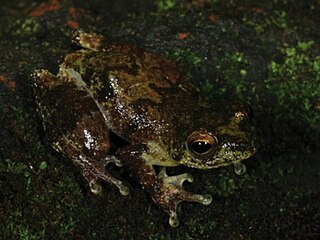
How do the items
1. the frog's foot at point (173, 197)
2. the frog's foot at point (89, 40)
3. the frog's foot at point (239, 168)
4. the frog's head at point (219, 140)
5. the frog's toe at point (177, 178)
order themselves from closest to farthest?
1. the frog's head at point (219, 140)
2. the frog's foot at point (173, 197)
3. the frog's toe at point (177, 178)
4. the frog's foot at point (239, 168)
5. the frog's foot at point (89, 40)

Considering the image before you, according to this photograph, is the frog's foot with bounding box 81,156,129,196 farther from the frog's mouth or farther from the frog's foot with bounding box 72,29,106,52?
the frog's foot with bounding box 72,29,106,52

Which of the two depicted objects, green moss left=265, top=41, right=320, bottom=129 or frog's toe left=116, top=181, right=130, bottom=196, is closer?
frog's toe left=116, top=181, right=130, bottom=196

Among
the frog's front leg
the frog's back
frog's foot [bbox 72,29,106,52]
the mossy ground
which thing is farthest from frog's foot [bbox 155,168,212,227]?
frog's foot [bbox 72,29,106,52]

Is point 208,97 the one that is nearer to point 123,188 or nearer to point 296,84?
point 296,84

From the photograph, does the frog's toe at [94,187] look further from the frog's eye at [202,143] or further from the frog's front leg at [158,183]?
the frog's eye at [202,143]

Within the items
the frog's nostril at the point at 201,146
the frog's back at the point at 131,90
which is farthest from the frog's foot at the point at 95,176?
the frog's nostril at the point at 201,146

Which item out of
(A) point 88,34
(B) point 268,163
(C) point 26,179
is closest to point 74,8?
(A) point 88,34
